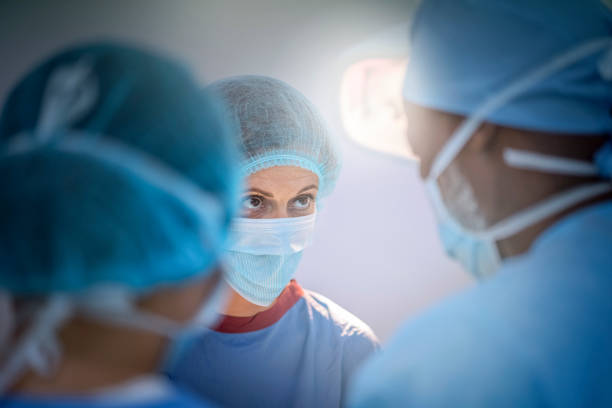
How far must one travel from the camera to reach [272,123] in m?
1.61

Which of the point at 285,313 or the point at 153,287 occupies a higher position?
the point at 153,287

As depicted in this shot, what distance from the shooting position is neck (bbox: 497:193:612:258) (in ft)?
2.87

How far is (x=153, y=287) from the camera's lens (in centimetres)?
64

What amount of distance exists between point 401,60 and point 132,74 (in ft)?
2.83

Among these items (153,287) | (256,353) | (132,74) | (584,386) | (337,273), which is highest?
(132,74)

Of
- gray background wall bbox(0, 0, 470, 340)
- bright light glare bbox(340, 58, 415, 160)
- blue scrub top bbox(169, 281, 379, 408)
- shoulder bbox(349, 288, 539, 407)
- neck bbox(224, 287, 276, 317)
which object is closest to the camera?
shoulder bbox(349, 288, 539, 407)

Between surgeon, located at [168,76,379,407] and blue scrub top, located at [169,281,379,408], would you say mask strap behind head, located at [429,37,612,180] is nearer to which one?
surgeon, located at [168,76,379,407]

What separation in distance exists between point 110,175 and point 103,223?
0.07 meters

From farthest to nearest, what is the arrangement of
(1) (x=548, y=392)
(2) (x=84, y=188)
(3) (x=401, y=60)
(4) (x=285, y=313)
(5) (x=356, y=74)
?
1. (4) (x=285, y=313)
2. (5) (x=356, y=74)
3. (3) (x=401, y=60)
4. (1) (x=548, y=392)
5. (2) (x=84, y=188)

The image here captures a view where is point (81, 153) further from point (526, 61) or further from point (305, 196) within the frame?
point (305, 196)

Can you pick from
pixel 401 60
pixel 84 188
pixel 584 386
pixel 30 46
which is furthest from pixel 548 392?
pixel 30 46

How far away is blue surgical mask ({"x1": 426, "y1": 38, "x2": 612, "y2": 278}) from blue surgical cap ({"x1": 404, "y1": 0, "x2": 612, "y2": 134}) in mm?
17

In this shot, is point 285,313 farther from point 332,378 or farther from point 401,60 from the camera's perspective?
point 401,60

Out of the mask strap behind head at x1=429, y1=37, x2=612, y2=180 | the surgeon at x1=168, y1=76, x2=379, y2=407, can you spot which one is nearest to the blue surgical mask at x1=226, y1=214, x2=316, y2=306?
the surgeon at x1=168, y1=76, x2=379, y2=407
